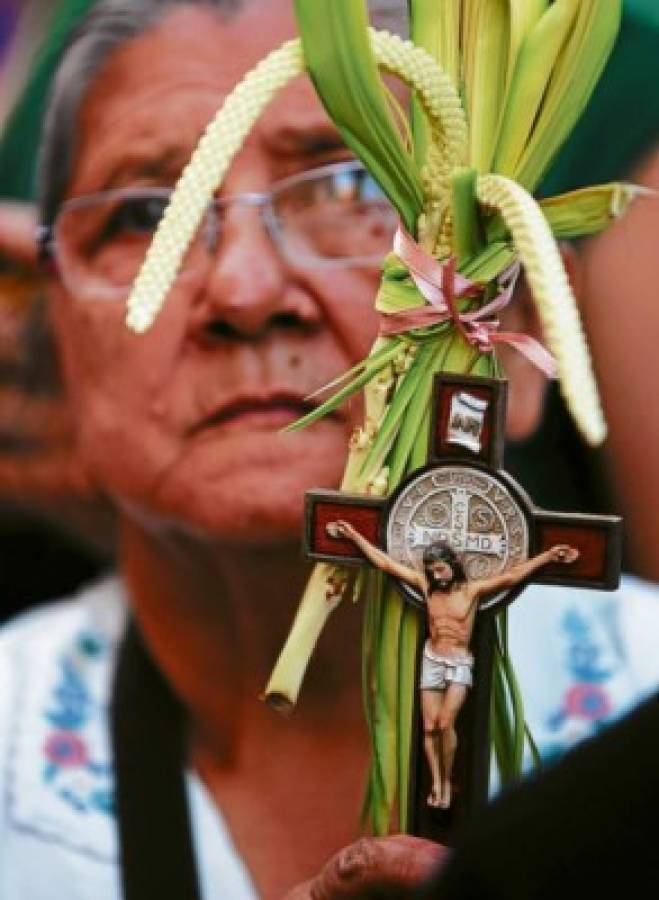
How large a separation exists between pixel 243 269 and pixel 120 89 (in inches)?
8.3

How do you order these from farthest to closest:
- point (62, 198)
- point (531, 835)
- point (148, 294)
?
point (62, 198), point (148, 294), point (531, 835)

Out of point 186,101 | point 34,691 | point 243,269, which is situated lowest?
point 34,691

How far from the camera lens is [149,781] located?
1.58m

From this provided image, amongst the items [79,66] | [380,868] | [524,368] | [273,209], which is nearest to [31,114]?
[79,66]

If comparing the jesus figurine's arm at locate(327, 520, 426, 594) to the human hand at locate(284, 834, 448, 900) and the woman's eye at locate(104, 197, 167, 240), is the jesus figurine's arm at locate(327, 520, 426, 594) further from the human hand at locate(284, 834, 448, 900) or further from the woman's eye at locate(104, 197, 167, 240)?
the woman's eye at locate(104, 197, 167, 240)

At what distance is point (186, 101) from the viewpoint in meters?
1.51

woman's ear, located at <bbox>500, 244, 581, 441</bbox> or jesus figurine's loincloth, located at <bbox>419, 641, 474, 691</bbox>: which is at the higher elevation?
woman's ear, located at <bbox>500, 244, 581, 441</bbox>

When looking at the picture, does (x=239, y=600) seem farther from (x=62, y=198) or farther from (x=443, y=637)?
(x=443, y=637)

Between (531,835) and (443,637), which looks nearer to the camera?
(531,835)

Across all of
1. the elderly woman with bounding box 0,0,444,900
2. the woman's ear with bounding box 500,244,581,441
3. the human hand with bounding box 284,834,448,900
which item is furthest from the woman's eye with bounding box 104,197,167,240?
the human hand with bounding box 284,834,448,900

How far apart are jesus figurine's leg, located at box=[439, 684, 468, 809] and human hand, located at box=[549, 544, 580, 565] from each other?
0.10 metres

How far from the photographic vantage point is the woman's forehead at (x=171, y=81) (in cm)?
151

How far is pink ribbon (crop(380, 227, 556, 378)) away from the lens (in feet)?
3.50

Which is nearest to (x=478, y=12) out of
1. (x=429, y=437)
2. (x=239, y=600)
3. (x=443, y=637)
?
(x=429, y=437)
